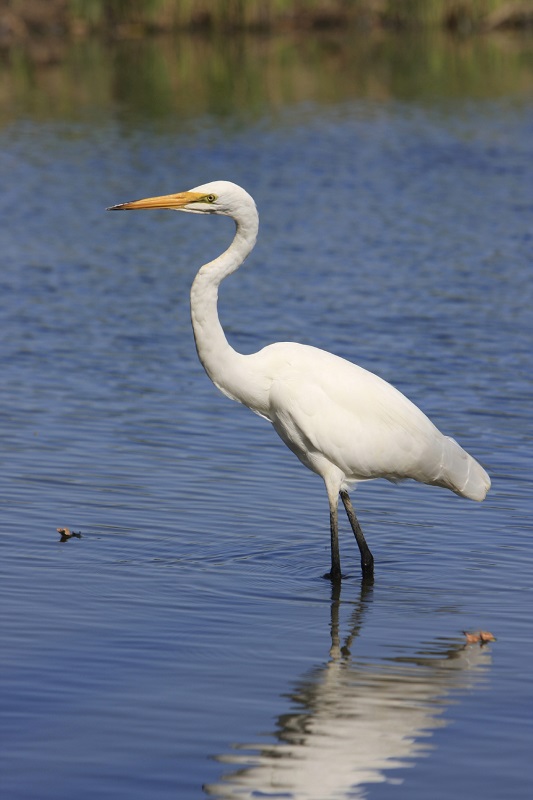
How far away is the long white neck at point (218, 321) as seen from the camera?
23.7 ft

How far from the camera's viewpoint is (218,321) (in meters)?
7.30

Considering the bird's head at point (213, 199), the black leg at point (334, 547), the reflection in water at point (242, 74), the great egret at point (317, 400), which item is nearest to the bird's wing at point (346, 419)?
the great egret at point (317, 400)

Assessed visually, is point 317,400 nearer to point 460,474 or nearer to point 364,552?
point 364,552

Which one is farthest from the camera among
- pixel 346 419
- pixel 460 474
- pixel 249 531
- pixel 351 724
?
pixel 249 531

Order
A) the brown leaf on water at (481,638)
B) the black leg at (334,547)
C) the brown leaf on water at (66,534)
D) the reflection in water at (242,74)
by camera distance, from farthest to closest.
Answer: the reflection in water at (242,74)
the brown leaf on water at (66,534)
the black leg at (334,547)
the brown leaf on water at (481,638)

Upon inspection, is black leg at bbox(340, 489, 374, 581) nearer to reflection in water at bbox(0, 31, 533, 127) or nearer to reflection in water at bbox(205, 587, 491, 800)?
reflection in water at bbox(205, 587, 491, 800)

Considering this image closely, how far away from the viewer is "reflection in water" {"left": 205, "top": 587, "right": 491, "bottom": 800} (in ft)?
17.0

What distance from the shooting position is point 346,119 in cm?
2825

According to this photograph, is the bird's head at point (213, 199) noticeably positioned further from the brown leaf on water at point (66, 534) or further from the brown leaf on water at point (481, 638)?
the brown leaf on water at point (481, 638)

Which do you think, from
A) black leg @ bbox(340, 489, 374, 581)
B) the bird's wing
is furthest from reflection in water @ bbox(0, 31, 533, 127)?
black leg @ bbox(340, 489, 374, 581)

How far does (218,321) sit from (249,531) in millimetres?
1440

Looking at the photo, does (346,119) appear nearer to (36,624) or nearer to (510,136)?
(510,136)

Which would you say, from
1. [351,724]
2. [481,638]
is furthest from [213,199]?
[351,724]

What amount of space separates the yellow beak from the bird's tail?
1.88 metres
